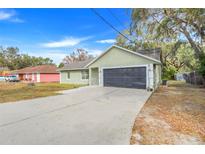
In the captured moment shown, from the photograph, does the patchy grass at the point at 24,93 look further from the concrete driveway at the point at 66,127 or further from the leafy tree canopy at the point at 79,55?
the leafy tree canopy at the point at 79,55

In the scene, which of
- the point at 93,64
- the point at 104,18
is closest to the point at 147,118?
the point at 104,18

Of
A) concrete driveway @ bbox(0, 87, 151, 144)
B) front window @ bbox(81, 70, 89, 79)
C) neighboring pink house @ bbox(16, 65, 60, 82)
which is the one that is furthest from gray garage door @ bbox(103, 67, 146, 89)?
neighboring pink house @ bbox(16, 65, 60, 82)

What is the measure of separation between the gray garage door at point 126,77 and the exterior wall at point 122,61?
0.43 m

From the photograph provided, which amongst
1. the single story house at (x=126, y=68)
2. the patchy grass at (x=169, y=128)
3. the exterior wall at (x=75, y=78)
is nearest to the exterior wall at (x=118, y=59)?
the single story house at (x=126, y=68)

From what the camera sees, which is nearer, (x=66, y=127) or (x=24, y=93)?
(x=66, y=127)

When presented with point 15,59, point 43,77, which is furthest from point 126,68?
point 15,59

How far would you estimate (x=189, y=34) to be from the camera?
56.3 feet

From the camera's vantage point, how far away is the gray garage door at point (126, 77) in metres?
14.9

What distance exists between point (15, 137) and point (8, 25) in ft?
38.7

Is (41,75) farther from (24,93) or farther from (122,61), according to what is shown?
(122,61)

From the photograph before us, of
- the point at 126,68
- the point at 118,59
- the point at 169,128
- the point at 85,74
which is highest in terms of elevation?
the point at 118,59

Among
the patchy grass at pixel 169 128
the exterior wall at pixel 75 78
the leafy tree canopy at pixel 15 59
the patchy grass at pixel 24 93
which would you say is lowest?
the patchy grass at pixel 169 128

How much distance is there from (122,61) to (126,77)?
1.66m

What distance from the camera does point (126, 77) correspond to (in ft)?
52.2
